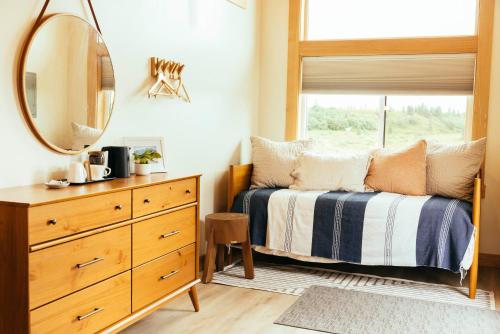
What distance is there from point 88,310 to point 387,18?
11.3 feet

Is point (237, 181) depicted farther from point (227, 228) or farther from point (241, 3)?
point (241, 3)

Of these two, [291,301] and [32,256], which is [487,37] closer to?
[291,301]

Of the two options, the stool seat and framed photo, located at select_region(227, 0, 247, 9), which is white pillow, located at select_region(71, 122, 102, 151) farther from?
framed photo, located at select_region(227, 0, 247, 9)

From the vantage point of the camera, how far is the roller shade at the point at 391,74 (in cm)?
442

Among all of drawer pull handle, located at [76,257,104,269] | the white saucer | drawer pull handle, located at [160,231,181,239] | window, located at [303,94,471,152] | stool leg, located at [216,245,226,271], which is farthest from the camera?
window, located at [303,94,471,152]

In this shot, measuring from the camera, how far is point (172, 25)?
360 cm

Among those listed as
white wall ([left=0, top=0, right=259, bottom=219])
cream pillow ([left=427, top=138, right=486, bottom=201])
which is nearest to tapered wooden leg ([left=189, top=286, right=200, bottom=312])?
white wall ([left=0, top=0, right=259, bottom=219])

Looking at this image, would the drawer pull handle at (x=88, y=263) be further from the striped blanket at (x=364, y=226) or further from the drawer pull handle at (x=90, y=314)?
the striped blanket at (x=364, y=226)

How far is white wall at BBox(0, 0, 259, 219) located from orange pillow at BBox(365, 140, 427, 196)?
3.75 ft

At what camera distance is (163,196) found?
2.85 m

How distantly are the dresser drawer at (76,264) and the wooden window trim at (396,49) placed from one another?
2.67m

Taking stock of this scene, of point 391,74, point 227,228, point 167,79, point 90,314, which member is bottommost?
point 90,314

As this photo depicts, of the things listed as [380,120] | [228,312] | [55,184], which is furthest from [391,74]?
[55,184]

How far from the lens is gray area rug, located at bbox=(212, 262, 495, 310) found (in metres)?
3.53
